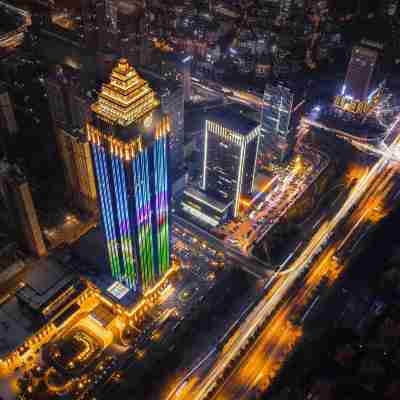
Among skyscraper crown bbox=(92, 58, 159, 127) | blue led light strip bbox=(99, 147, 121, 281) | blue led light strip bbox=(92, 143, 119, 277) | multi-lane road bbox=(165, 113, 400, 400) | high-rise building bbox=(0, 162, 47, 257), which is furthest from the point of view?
high-rise building bbox=(0, 162, 47, 257)

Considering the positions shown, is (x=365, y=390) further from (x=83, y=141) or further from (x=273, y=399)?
(x=83, y=141)

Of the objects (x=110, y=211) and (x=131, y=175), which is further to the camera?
(x=110, y=211)

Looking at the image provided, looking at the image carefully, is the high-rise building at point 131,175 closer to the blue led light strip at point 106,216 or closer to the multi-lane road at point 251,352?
the blue led light strip at point 106,216

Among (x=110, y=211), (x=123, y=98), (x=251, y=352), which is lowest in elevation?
(x=251, y=352)

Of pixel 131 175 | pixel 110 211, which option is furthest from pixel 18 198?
pixel 131 175

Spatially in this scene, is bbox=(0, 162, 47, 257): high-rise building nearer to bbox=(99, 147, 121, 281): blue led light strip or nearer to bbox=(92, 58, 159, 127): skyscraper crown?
bbox=(99, 147, 121, 281): blue led light strip

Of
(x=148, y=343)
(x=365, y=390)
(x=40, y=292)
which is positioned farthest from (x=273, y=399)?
(x=40, y=292)

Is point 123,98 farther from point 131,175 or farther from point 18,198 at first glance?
point 18,198

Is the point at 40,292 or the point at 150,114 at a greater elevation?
the point at 150,114

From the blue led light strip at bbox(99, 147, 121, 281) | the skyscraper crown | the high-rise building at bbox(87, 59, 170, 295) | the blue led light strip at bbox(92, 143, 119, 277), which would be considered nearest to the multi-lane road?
the high-rise building at bbox(87, 59, 170, 295)
